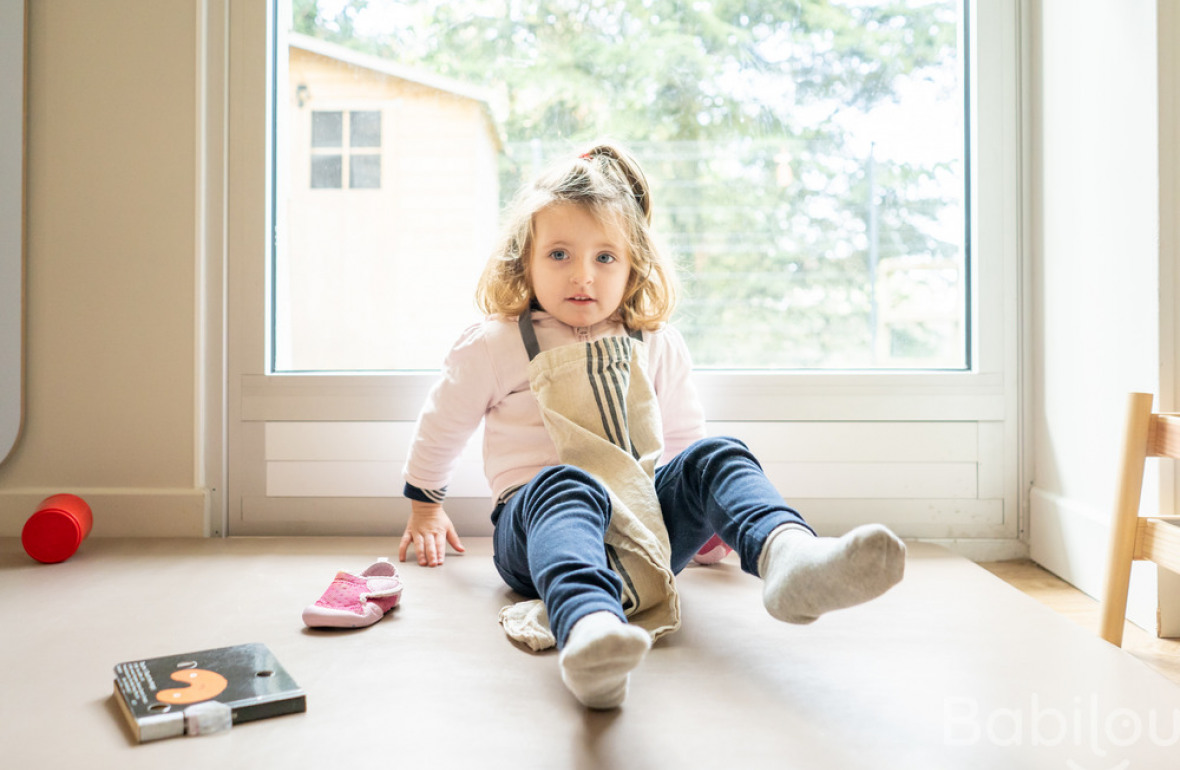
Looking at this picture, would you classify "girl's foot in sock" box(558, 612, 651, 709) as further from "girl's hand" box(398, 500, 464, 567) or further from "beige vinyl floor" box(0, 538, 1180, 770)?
"girl's hand" box(398, 500, 464, 567)

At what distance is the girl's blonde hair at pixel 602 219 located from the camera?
1.27m

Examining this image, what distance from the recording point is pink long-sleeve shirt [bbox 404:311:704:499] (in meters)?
1.25

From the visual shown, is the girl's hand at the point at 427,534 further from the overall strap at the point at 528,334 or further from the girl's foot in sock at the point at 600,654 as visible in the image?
the girl's foot in sock at the point at 600,654

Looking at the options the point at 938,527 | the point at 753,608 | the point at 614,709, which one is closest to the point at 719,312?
the point at 938,527

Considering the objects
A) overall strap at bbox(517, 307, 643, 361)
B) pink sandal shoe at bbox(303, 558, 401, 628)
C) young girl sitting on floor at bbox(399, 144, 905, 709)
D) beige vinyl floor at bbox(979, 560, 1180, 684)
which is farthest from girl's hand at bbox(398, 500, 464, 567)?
beige vinyl floor at bbox(979, 560, 1180, 684)

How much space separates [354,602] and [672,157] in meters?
0.94

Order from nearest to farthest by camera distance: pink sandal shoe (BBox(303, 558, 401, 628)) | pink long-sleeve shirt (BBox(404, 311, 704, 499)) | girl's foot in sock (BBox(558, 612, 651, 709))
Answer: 1. girl's foot in sock (BBox(558, 612, 651, 709))
2. pink sandal shoe (BBox(303, 558, 401, 628))
3. pink long-sleeve shirt (BBox(404, 311, 704, 499))

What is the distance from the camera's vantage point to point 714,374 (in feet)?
5.06

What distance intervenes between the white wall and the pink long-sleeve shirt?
57 cm

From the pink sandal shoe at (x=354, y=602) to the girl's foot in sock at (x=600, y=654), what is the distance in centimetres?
38

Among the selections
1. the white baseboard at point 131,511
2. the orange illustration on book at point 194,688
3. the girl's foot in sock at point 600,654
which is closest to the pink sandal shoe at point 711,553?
the girl's foot in sock at point 600,654

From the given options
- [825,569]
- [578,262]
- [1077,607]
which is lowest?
[1077,607]

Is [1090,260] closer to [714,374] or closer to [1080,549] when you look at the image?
[1080,549]

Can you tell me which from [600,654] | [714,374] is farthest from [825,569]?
[714,374]
